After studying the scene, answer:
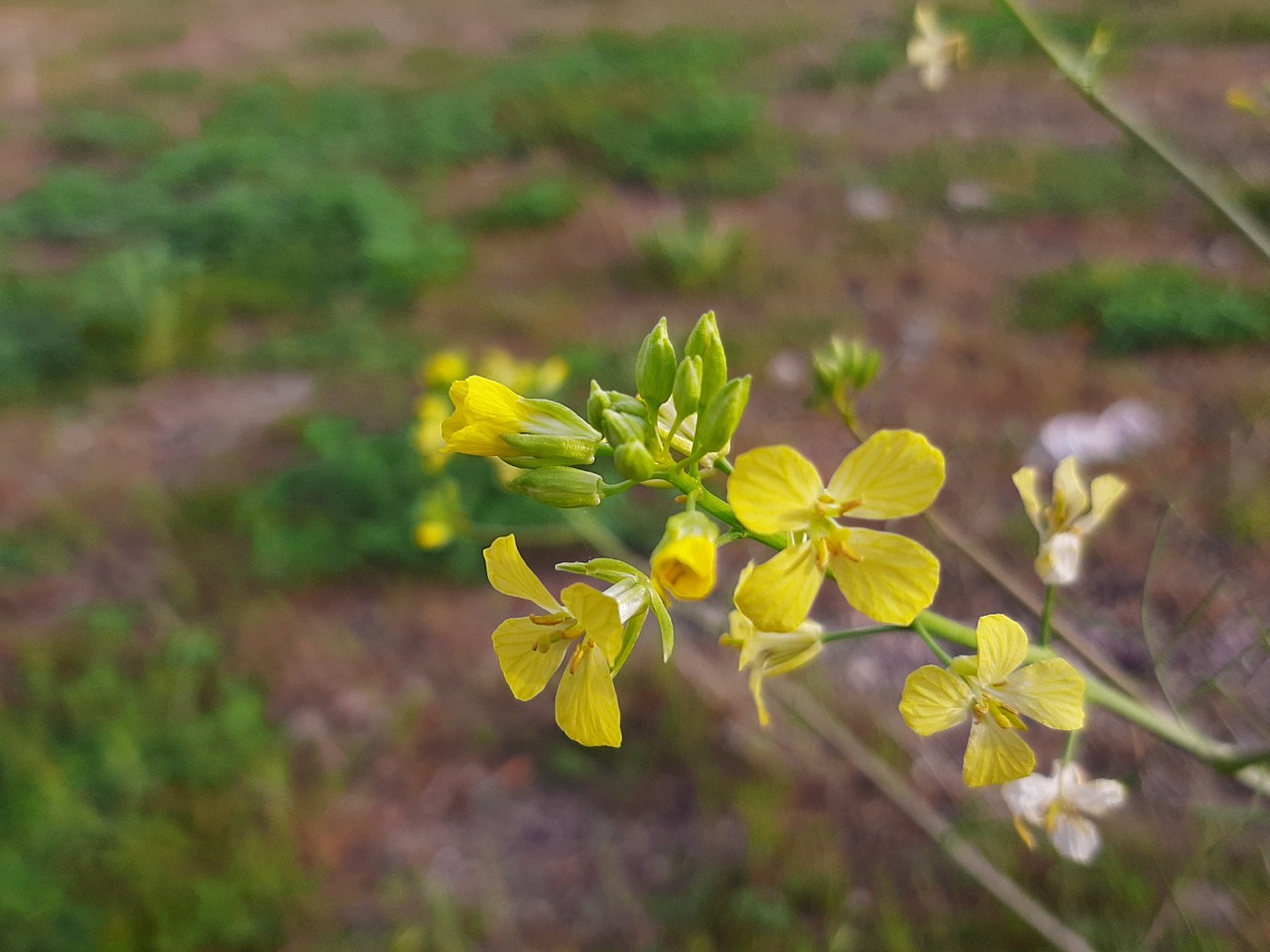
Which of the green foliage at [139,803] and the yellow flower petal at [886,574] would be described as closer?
the yellow flower petal at [886,574]

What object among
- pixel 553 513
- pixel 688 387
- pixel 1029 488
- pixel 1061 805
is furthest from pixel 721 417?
pixel 553 513

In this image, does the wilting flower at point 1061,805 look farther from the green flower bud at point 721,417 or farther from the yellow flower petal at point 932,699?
the green flower bud at point 721,417

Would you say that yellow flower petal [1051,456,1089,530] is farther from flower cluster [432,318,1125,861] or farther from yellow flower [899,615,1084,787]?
yellow flower [899,615,1084,787]

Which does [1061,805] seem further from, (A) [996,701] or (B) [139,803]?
(B) [139,803]

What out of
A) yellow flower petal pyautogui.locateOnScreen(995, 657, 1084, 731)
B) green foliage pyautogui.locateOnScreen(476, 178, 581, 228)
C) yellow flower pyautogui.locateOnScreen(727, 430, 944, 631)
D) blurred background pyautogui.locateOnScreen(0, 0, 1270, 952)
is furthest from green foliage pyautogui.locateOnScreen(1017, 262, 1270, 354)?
yellow flower pyautogui.locateOnScreen(727, 430, 944, 631)

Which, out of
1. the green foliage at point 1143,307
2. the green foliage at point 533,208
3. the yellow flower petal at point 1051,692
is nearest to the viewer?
the yellow flower petal at point 1051,692

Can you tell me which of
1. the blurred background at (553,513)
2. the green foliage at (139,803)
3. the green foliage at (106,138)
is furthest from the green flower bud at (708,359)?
the green foliage at (106,138)
